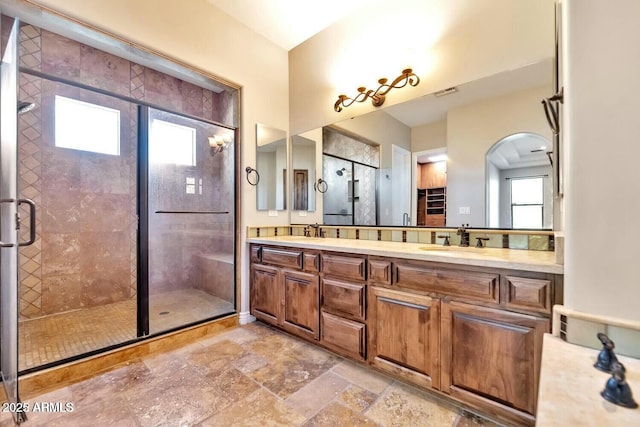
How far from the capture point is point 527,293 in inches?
49.8

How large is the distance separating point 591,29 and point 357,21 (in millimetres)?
2198

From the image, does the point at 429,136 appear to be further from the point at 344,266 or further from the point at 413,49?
the point at 344,266

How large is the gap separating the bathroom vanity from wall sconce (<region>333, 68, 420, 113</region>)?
143cm

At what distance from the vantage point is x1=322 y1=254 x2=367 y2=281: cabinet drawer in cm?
186

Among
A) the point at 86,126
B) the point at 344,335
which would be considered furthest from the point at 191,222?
the point at 344,335

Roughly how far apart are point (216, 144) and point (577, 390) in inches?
135

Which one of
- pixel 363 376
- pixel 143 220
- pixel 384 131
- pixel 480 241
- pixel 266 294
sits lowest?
pixel 363 376

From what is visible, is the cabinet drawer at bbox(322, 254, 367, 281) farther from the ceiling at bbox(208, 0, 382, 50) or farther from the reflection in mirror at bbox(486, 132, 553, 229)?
the ceiling at bbox(208, 0, 382, 50)

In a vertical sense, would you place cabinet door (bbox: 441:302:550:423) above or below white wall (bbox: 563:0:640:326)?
below

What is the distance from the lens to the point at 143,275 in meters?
2.31

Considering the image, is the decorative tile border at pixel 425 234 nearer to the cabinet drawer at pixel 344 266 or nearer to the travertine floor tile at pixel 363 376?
the cabinet drawer at pixel 344 266

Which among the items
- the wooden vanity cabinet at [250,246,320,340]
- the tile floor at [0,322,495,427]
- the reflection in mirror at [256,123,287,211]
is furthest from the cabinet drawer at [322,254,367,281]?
the reflection in mirror at [256,123,287,211]

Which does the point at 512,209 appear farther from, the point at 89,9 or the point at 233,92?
the point at 89,9

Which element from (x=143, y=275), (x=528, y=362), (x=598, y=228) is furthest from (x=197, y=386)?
(x=598, y=228)
